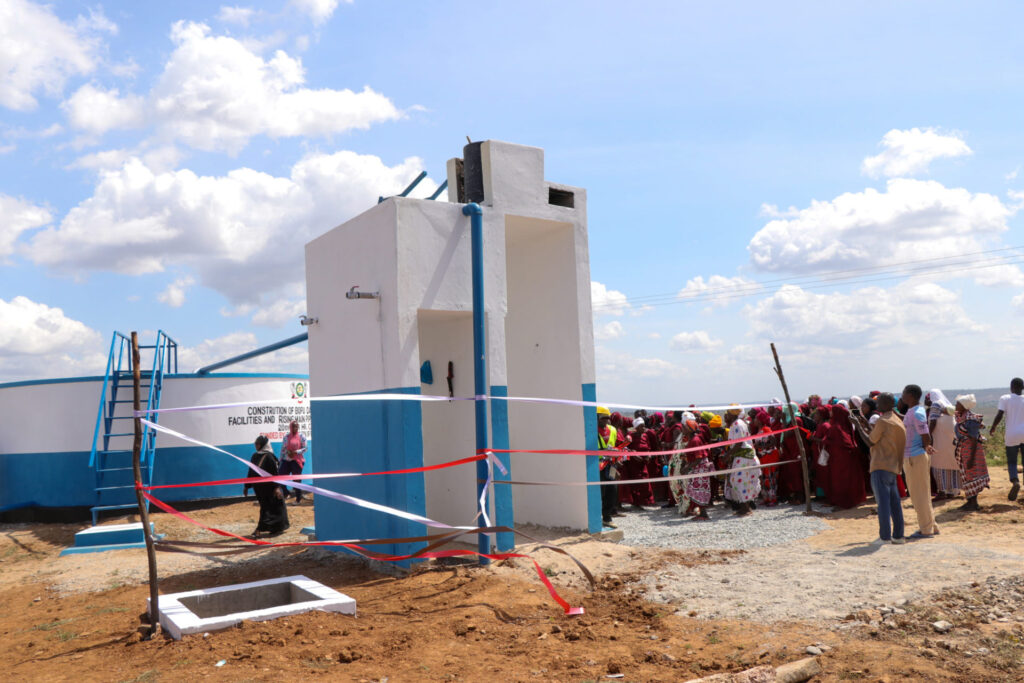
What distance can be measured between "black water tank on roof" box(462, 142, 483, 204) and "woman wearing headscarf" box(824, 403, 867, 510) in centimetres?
638

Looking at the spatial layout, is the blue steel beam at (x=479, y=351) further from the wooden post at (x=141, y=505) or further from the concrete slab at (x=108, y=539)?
the concrete slab at (x=108, y=539)

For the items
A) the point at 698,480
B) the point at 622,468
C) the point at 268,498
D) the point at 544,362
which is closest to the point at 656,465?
the point at 622,468

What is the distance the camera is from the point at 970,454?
34.3 ft

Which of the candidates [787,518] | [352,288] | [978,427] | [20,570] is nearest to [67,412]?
[20,570]

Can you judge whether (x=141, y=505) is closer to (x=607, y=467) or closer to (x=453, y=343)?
(x=453, y=343)

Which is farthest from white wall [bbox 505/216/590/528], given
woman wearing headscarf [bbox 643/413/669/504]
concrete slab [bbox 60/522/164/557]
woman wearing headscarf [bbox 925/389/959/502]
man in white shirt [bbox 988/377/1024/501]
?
man in white shirt [bbox 988/377/1024/501]

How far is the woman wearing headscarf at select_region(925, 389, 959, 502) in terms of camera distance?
1071 cm

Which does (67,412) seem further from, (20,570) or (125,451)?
(20,570)

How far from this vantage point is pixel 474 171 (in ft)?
30.7

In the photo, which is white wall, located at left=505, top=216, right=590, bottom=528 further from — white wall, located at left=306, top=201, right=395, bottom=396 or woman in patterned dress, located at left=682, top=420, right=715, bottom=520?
woman in patterned dress, located at left=682, top=420, right=715, bottom=520

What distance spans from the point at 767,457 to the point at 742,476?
660 millimetres

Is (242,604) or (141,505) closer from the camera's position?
(141,505)

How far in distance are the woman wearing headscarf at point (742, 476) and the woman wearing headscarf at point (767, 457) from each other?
0.37 m

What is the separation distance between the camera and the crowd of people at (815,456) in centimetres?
918
